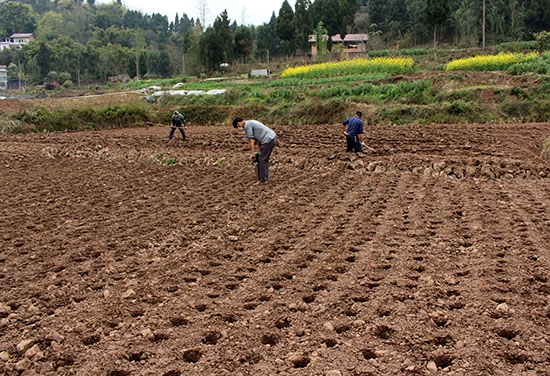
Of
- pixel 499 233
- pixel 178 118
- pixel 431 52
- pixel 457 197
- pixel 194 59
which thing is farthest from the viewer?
pixel 194 59

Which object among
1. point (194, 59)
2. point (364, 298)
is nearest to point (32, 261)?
point (364, 298)

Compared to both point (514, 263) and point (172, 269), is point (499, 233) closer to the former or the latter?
point (514, 263)

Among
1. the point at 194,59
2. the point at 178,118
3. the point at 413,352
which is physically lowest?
the point at 413,352

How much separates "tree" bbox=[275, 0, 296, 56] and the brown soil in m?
45.3

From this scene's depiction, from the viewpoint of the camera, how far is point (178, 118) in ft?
53.2

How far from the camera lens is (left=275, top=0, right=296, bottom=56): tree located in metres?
52.5

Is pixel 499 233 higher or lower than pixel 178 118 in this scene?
lower

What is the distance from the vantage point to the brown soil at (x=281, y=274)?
3.27 metres

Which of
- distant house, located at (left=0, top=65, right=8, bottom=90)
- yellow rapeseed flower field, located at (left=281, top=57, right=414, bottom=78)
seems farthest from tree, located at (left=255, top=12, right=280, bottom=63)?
distant house, located at (left=0, top=65, right=8, bottom=90)

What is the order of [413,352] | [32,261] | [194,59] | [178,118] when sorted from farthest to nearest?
[194,59], [178,118], [32,261], [413,352]

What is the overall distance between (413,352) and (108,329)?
228 cm

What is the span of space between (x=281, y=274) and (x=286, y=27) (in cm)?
5139

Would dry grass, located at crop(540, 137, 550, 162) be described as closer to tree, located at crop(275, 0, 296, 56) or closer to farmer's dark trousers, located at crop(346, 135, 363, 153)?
farmer's dark trousers, located at crop(346, 135, 363, 153)

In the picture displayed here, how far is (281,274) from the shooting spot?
471 centimetres
